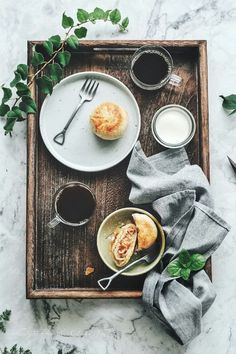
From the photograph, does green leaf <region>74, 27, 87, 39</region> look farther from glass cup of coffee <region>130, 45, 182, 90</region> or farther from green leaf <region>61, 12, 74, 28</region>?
glass cup of coffee <region>130, 45, 182, 90</region>

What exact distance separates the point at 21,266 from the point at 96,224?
0.22 m

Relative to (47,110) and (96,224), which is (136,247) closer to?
(96,224)

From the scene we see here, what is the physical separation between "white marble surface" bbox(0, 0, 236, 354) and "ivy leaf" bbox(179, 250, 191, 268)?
14cm

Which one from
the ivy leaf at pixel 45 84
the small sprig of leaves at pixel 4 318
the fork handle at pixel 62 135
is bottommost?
the small sprig of leaves at pixel 4 318

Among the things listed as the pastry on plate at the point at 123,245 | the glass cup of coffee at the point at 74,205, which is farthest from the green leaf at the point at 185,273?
the glass cup of coffee at the point at 74,205

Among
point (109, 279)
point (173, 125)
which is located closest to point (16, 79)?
point (173, 125)

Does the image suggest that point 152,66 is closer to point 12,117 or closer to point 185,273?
point 12,117

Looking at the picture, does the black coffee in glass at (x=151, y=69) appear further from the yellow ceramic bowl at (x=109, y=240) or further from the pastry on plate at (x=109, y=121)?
the yellow ceramic bowl at (x=109, y=240)

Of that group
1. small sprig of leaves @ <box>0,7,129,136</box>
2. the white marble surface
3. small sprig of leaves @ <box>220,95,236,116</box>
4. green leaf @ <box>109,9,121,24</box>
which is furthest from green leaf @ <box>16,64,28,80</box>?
small sprig of leaves @ <box>220,95,236,116</box>

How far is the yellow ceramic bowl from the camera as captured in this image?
4.44 feet

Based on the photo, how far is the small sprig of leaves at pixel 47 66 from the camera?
1339 mm

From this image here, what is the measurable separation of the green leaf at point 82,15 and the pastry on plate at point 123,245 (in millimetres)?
497

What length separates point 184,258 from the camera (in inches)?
51.9

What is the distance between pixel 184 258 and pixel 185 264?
0.05 ft
